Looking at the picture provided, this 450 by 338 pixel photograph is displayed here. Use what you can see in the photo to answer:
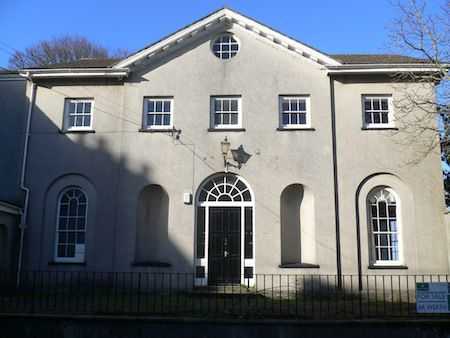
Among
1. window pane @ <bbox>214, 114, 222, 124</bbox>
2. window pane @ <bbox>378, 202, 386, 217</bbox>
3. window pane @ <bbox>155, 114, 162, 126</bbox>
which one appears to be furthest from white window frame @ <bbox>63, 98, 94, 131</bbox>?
window pane @ <bbox>378, 202, 386, 217</bbox>

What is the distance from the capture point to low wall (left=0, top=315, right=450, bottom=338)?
10.1 meters

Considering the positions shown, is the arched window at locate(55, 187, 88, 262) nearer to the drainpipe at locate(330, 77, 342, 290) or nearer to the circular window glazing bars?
the circular window glazing bars

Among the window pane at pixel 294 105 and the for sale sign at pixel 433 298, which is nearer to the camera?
the for sale sign at pixel 433 298

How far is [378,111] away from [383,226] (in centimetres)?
424

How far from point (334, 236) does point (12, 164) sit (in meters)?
12.4

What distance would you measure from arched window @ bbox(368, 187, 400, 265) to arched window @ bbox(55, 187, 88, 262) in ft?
34.2

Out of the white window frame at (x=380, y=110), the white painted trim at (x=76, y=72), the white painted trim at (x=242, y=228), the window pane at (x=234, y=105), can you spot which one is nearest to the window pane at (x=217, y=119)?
the window pane at (x=234, y=105)

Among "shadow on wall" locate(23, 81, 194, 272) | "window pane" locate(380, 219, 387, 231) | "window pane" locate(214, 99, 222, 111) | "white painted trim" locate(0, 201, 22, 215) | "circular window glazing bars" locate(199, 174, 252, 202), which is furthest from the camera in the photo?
"window pane" locate(214, 99, 222, 111)

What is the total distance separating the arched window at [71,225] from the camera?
53.9 feet

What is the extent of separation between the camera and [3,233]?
16.0 metres

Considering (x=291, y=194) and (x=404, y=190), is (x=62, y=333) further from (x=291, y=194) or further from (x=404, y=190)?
(x=404, y=190)

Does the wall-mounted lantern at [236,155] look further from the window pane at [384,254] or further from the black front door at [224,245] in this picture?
the window pane at [384,254]

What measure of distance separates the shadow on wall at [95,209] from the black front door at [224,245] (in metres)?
0.95

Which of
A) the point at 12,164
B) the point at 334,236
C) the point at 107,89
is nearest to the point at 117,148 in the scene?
the point at 107,89
